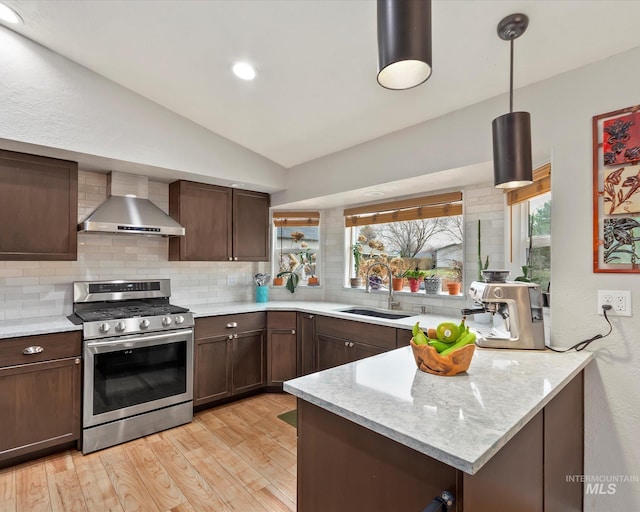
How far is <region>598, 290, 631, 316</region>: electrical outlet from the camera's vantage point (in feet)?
5.48

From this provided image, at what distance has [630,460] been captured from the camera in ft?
5.49

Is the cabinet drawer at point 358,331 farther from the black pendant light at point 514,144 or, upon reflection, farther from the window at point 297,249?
the black pendant light at point 514,144

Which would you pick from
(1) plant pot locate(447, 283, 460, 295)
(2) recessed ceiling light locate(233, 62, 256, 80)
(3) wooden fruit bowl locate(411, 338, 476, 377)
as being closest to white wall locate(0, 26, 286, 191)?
(2) recessed ceiling light locate(233, 62, 256, 80)

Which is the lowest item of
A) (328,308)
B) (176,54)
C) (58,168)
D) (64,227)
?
(328,308)

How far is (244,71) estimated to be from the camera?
2.34 m

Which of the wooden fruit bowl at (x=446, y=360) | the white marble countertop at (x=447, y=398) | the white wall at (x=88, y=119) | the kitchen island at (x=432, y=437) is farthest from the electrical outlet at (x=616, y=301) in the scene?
the white wall at (x=88, y=119)

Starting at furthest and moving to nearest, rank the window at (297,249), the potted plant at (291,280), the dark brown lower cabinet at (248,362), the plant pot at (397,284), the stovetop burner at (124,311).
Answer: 1. the window at (297,249)
2. the potted plant at (291,280)
3. the plant pot at (397,284)
4. the dark brown lower cabinet at (248,362)
5. the stovetop burner at (124,311)

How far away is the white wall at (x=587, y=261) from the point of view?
167 centimetres

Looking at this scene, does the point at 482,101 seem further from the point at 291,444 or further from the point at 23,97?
the point at 23,97

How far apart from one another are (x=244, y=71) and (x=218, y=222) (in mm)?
1574

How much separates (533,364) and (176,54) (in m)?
2.68

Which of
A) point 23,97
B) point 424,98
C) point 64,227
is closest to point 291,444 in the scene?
point 64,227

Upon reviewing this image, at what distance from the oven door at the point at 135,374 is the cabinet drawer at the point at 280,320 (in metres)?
0.79

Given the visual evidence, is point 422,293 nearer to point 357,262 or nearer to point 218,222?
point 357,262
